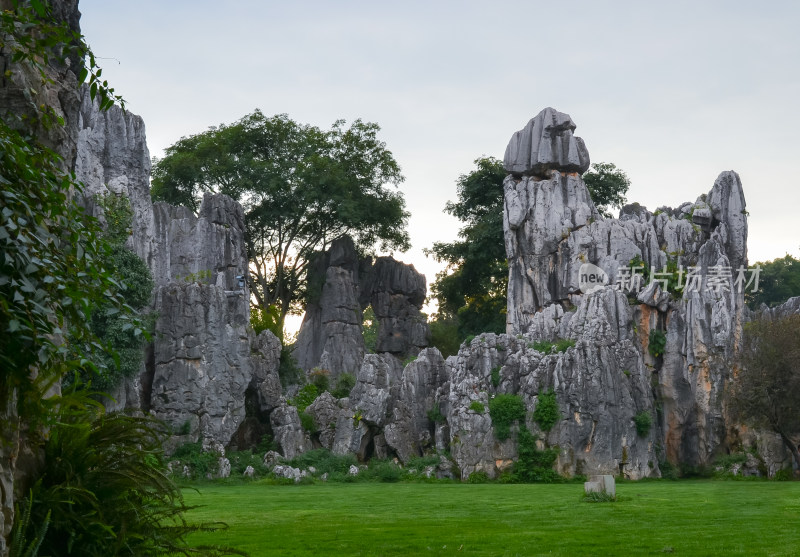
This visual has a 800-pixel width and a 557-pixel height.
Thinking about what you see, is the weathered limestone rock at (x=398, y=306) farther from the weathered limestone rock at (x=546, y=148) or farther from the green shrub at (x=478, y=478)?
the green shrub at (x=478, y=478)

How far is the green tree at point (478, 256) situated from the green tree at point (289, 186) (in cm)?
411

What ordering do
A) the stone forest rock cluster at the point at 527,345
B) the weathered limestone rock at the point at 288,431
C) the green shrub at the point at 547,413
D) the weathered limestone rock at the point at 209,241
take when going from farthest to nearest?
the weathered limestone rock at the point at 209,241 < the weathered limestone rock at the point at 288,431 < the stone forest rock cluster at the point at 527,345 < the green shrub at the point at 547,413

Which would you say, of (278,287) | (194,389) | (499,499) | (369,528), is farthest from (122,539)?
(278,287)

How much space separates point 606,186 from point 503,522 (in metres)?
47.5

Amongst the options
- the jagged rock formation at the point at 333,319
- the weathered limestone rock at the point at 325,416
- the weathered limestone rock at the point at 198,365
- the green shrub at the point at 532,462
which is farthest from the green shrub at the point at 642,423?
the jagged rock formation at the point at 333,319

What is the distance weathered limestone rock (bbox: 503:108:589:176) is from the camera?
174ft

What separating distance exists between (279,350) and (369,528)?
85.8 feet

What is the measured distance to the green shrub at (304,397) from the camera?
42934 millimetres

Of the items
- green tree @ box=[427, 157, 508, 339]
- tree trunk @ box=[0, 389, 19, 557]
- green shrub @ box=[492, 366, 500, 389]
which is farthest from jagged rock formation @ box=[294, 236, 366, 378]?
tree trunk @ box=[0, 389, 19, 557]

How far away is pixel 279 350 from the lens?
42844 millimetres

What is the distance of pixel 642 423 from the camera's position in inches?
1517

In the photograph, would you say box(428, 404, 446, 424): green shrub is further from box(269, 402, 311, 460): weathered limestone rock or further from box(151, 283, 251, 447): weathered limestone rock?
box(151, 283, 251, 447): weathered limestone rock

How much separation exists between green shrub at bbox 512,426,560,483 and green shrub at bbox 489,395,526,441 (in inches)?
24.1

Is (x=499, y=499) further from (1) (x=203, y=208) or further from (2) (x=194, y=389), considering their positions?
(1) (x=203, y=208)
